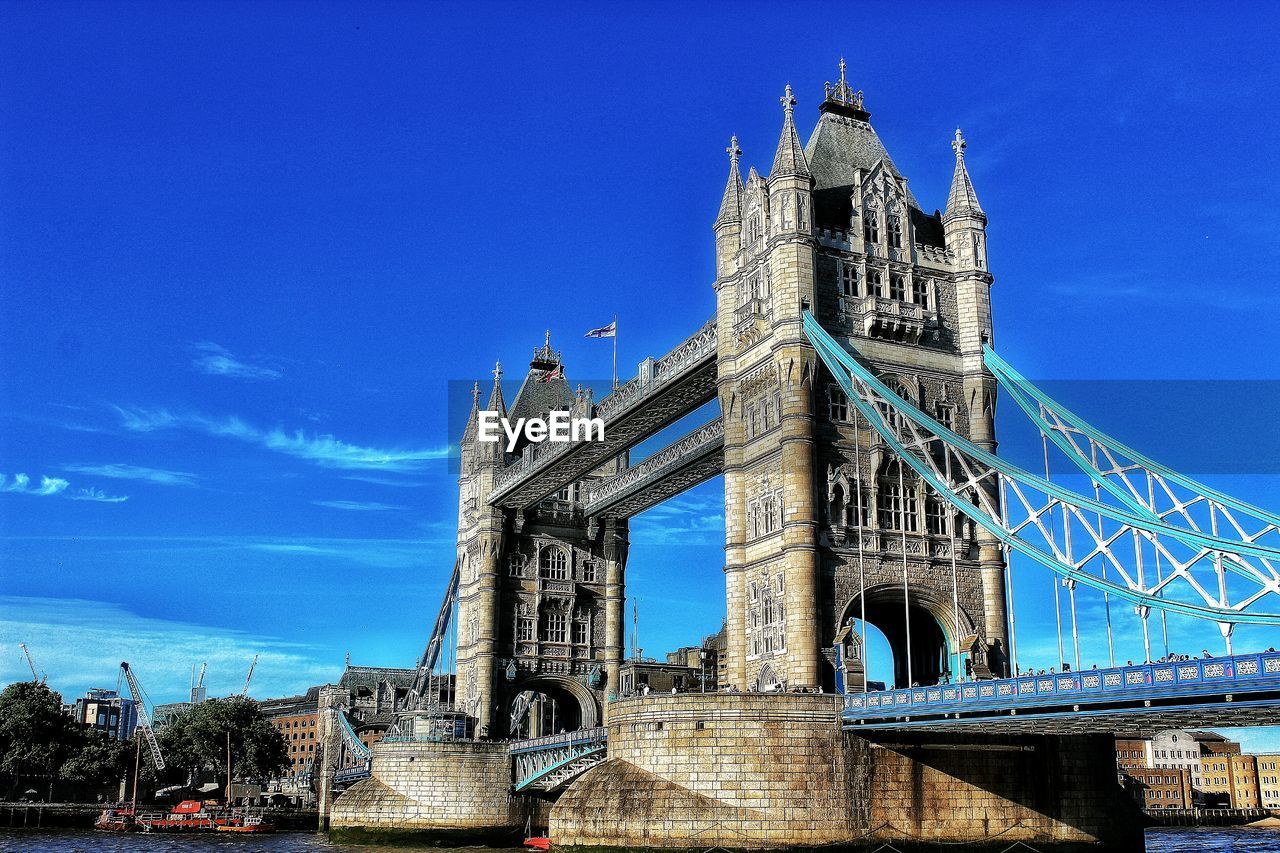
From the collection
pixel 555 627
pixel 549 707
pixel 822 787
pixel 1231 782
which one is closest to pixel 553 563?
pixel 555 627

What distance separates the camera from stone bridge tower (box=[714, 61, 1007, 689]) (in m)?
48.2

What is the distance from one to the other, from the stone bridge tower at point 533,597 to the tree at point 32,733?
39.4 meters

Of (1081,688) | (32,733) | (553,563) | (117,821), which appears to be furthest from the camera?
(32,733)

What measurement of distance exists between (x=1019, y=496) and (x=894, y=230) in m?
15.8

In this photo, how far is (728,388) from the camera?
175 ft

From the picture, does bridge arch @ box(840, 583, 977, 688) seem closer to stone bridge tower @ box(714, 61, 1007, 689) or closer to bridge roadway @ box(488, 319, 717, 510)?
stone bridge tower @ box(714, 61, 1007, 689)

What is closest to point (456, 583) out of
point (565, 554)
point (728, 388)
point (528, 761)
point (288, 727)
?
point (565, 554)

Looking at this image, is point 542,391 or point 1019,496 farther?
point 542,391

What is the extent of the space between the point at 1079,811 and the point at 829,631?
394 inches

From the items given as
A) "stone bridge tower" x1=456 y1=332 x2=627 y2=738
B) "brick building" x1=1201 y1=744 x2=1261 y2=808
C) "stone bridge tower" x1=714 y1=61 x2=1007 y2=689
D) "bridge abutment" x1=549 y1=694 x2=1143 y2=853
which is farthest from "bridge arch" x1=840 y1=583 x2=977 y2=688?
"brick building" x1=1201 y1=744 x2=1261 y2=808

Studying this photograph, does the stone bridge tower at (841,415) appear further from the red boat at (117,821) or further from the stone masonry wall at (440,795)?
the red boat at (117,821)

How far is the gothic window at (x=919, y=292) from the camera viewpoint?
5300 centimetres

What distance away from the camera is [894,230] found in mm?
53938

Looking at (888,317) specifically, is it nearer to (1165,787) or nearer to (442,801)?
(442,801)
